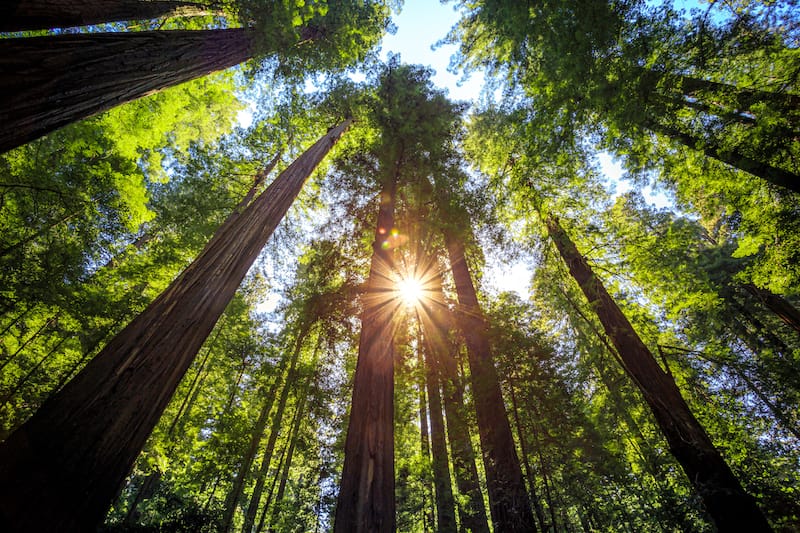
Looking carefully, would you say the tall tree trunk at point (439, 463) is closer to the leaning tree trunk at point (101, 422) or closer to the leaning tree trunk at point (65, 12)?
the leaning tree trunk at point (101, 422)

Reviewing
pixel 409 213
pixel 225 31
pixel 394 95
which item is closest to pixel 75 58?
pixel 225 31

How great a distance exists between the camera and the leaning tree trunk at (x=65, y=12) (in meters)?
2.01

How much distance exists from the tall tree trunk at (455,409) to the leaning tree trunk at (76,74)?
5.91 metres

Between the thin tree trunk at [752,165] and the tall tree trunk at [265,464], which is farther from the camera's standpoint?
the tall tree trunk at [265,464]

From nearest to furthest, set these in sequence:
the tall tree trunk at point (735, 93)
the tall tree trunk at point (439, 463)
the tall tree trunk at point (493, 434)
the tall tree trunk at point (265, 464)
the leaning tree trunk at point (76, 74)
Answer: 1. the leaning tree trunk at point (76, 74)
2. the tall tree trunk at point (735, 93)
3. the tall tree trunk at point (493, 434)
4. the tall tree trunk at point (439, 463)
5. the tall tree trunk at point (265, 464)

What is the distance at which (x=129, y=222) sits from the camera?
7.10 m

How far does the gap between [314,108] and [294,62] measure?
5.40ft

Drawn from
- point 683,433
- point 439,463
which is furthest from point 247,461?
point 683,433

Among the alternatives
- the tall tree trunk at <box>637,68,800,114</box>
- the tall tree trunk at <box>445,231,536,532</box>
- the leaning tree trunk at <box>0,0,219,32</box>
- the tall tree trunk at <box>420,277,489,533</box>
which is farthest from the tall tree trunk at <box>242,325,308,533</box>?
the tall tree trunk at <box>637,68,800,114</box>

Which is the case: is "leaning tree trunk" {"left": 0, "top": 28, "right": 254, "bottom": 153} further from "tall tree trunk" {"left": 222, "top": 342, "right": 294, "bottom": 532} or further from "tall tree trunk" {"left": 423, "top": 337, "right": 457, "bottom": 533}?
"tall tree trunk" {"left": 222, "top": 342, "right": 294, "bottom": 532}

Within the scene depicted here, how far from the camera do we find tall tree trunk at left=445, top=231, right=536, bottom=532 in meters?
3.97

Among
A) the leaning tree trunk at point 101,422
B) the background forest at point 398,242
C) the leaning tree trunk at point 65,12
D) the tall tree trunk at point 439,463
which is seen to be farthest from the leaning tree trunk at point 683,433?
the leaning tree trunk at point 65,12

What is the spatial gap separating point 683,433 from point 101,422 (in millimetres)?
7298

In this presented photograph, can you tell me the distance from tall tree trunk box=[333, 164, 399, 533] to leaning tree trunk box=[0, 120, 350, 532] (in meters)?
1.34
